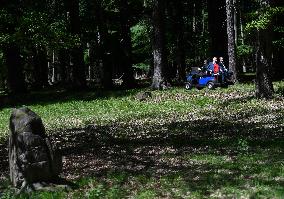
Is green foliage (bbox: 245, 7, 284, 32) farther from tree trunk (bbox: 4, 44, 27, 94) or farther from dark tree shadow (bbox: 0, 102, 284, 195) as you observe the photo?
tree trunk (bbox: 4, 44, 27, 94)

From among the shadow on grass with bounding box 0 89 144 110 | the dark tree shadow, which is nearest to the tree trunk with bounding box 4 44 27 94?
the shadow on grass with bounding box 0 89 144 110

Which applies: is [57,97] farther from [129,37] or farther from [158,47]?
[158,47]

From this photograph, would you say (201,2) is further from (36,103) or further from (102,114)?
(102,114)

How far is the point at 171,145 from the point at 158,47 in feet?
60.6

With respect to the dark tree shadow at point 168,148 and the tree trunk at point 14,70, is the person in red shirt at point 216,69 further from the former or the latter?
the tree trunk at point 14,70

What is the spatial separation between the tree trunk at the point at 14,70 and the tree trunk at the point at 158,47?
11.0m

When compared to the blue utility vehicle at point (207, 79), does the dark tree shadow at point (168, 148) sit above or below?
below

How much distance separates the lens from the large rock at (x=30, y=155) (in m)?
11.8

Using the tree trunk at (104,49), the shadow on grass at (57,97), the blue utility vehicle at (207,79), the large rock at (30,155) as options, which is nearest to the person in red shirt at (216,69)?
the blue utility vehicle at (207,79)

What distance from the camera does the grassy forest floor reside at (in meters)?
11.6

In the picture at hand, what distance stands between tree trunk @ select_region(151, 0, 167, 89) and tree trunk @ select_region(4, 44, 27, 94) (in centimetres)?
1096

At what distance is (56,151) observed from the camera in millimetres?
12188

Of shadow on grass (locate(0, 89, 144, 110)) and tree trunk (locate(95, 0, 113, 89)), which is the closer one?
shadow on grass (locate(0, 89, 144, 110))

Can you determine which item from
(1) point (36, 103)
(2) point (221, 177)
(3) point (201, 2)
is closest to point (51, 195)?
(2) point (221, 177)
